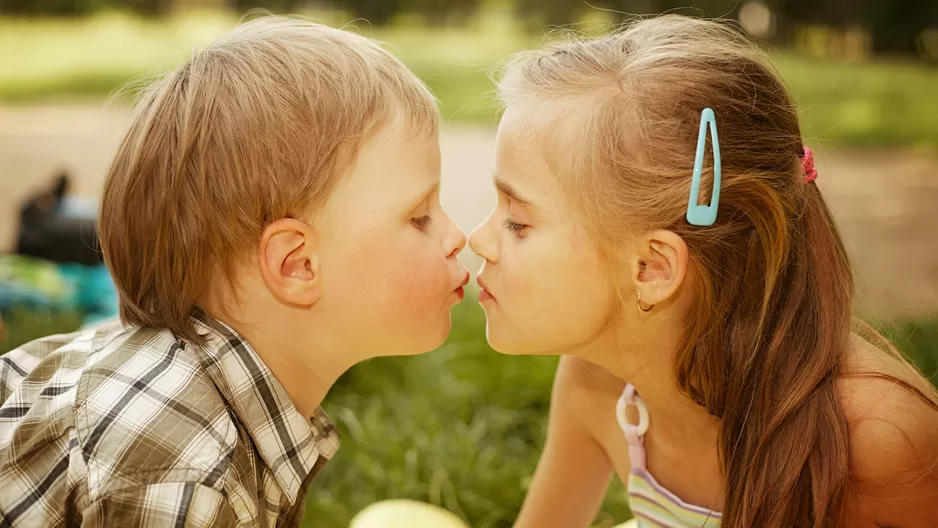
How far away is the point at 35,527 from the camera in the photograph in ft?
4.49

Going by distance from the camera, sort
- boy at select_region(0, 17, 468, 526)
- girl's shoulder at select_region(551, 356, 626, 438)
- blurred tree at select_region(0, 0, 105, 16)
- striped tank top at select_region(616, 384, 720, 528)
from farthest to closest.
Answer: blurred tree at select_region(0, 0, 105, 16), girl's shoulder at select_region(551, 356, 626, 438), striped tank top at select_region(616, 384, 720, 528), boy at select_region(0, 17, 468, 526)

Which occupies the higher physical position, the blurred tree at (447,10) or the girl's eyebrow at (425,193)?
the girl's eyebrow at (425,193)

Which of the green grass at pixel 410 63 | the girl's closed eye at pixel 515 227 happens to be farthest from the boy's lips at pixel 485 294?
the green grass at pixel 410 63

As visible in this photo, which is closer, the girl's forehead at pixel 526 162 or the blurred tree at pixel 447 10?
the girl's forehead at pixel 526 162

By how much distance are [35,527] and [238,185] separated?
23.9 inches

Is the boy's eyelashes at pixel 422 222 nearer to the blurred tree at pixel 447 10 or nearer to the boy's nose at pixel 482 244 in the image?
the boy's nose at pixel 482 244

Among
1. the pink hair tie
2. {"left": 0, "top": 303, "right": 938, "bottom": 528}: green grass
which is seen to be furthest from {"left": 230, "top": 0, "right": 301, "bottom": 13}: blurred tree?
the pink hair tie

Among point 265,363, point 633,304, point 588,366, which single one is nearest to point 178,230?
point 265,363

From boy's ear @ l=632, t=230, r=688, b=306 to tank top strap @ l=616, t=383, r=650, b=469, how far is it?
1.11 ft

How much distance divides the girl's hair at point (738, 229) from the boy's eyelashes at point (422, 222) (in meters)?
0.25

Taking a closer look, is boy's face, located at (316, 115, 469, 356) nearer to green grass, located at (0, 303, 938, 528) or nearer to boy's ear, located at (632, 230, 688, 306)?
boy's ear, located at (632, 230, 688, 306)

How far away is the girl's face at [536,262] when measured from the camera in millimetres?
1564

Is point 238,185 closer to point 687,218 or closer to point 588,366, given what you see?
point 687,218

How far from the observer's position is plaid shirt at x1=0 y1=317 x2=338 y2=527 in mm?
1274
